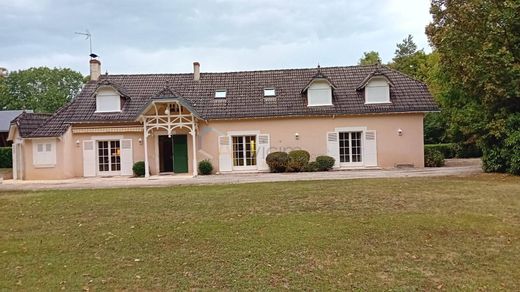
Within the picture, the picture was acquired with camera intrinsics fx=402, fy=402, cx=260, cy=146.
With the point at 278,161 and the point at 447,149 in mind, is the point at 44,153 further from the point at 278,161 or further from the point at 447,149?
the point at 447,149

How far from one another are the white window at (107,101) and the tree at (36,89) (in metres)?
47.7

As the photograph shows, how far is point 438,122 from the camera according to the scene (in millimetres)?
32656

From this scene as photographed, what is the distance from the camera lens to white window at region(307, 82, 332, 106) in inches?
864

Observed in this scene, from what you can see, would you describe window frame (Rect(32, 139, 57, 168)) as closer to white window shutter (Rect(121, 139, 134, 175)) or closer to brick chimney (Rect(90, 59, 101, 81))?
white window shutter (Rect(121, 139, 134, 175))

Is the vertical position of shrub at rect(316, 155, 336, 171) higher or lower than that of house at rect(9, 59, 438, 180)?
lower

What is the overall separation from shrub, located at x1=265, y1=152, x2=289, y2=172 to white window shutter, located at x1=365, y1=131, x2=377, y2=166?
14.4 feet

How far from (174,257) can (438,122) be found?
3082 cm

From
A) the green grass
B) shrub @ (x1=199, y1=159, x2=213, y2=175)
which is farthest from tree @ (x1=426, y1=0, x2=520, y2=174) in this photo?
shrub @ (x1=199, y1=159, x2=213, y2=175)

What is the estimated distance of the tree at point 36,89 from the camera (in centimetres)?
6362

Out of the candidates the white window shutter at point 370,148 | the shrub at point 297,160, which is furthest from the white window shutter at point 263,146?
the white window shutter at point 370,148

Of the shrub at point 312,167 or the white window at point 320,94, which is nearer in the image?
the shrub at point 312,167

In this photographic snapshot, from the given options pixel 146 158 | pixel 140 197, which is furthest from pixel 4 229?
pixel 146 158

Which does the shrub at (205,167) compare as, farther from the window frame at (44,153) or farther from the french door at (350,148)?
the window frame at (44,153)

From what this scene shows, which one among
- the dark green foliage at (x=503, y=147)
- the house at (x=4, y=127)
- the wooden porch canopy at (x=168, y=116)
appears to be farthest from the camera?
the house at (x=4, y=127)
